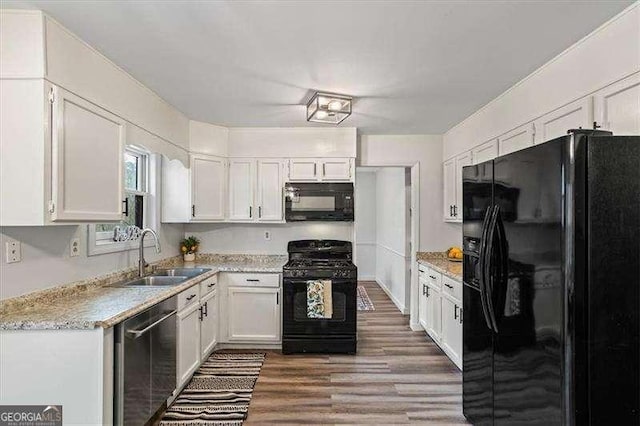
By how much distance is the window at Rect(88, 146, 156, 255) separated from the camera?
289 centimetres

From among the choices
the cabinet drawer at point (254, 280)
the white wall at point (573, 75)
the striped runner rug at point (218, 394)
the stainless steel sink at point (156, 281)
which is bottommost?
the striped runner rug at point (218, 394)

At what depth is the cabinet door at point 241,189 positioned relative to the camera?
4188mm

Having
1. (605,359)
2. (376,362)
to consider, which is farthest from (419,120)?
(605,359)

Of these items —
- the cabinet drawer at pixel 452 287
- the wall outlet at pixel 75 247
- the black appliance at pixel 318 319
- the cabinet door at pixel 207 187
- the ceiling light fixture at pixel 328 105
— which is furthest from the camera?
the cabinet door at pixel 207 187

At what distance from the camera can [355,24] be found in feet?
6.50

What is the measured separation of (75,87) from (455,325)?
337 centimetres

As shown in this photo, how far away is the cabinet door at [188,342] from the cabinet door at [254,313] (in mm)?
611

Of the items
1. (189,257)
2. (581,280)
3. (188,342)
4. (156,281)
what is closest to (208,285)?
(156,281)

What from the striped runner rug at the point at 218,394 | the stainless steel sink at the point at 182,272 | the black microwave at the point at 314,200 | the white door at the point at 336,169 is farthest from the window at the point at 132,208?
the white door at the point at 336,169

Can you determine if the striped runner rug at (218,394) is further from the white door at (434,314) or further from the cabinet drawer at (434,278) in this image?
the cabinet drawer at (434,278)

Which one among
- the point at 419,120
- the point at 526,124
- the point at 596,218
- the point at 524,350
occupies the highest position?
the point at 419,120

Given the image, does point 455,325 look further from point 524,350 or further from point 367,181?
point 367,181

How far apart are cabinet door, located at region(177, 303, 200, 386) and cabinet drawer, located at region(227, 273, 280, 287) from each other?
624mm

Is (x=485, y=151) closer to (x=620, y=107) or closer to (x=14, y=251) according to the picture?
(x=620, y=107)
